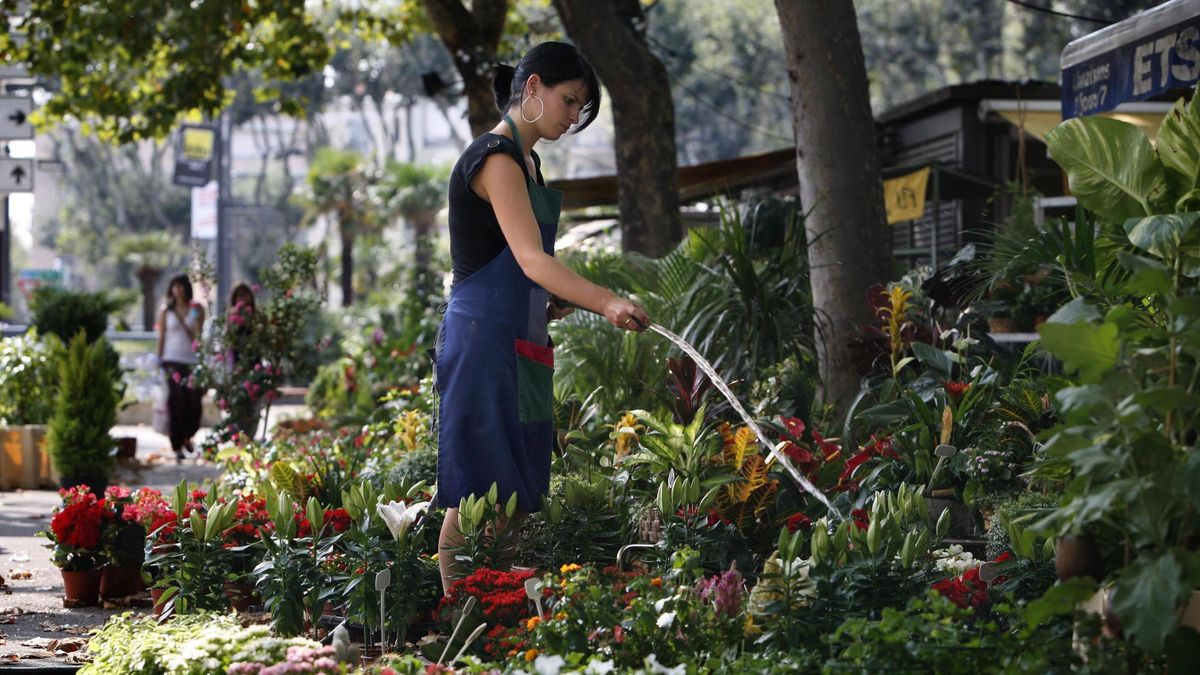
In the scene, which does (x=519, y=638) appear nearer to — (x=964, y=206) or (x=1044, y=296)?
(x=1044, y=296)

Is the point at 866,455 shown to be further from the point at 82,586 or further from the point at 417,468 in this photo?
the point at 82,586

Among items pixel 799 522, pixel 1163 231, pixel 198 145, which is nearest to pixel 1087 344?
pixel 1163 231

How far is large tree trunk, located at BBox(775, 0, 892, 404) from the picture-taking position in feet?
23.0

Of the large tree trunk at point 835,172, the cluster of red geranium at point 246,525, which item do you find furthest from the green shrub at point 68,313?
the large tree trunk at point 835,172

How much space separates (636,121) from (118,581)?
6.04 m

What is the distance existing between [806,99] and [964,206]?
911 cm

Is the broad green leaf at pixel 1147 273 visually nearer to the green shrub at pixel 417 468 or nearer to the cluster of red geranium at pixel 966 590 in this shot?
the cluster of red geranium at pixel 966 590

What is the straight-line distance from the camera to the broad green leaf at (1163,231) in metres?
3.15

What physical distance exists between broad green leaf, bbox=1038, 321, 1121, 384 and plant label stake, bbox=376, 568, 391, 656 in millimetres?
2053

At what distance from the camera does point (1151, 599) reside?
8.93 ft

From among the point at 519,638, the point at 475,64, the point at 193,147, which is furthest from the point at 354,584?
the point at 193,147

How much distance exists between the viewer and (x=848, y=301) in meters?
7.04

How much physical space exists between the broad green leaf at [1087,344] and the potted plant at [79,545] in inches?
179

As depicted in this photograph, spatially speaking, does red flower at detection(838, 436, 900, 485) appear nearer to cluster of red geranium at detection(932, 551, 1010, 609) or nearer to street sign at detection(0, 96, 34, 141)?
cluster of red geranium at detection(932, 551, 1010, 609)
